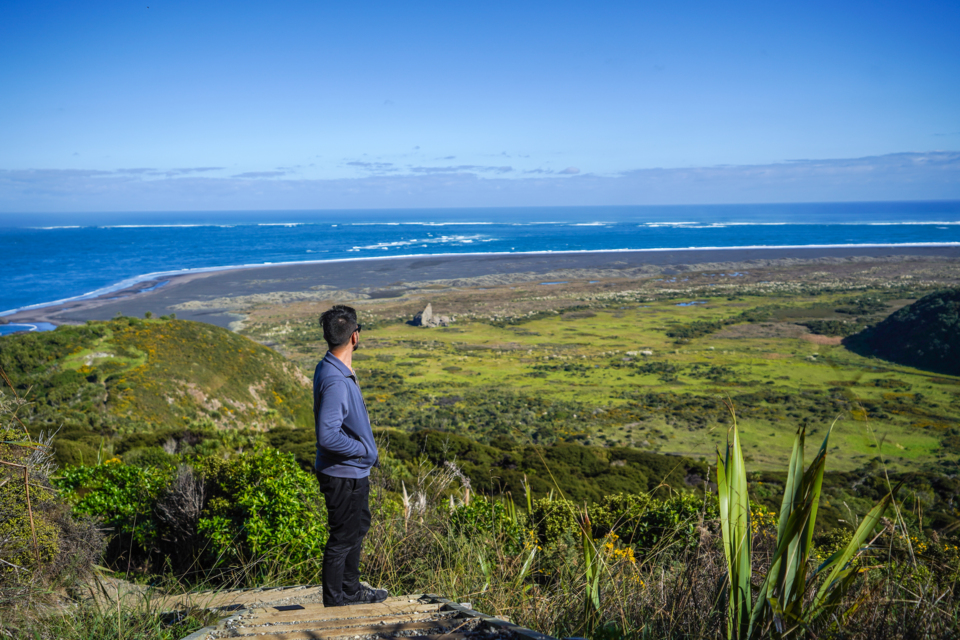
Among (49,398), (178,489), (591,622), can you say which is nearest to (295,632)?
(591,622)

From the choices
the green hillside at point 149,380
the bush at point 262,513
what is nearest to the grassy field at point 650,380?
the green hillside at point 149,380

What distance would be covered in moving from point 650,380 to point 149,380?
18.1m

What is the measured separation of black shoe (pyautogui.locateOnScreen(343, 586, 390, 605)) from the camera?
3.18m

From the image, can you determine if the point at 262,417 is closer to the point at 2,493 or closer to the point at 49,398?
the point at 49,398

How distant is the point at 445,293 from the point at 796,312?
26.8 meters

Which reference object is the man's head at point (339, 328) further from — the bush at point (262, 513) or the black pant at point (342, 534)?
the bush at point (262, 513)

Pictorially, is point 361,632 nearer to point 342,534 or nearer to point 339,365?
point 342,534

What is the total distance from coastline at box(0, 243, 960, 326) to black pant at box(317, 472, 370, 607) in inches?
1418

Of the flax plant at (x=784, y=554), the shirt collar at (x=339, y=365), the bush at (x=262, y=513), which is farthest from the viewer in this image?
the bush at (x=262, y=513)

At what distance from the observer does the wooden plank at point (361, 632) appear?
8.16ft

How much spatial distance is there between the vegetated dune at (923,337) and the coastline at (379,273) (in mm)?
29690

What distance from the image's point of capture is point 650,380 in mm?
23766

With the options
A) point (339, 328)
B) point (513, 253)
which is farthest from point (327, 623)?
point (513, 253)

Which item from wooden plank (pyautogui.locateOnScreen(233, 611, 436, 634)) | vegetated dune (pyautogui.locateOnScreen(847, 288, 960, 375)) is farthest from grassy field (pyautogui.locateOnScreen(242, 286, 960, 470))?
wooden plank (pyautogui.locateOnScreen(233, 611, 436, 634))
